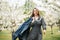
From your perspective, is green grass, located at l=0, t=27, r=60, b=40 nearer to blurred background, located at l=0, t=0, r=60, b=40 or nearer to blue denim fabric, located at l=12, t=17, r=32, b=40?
blurred background, located at l=0, t=0, r=60, b=40

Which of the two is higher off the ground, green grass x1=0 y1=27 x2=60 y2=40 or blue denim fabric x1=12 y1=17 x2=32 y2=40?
blue denim fabric x1=12 y1=17 x2=32 y2=40

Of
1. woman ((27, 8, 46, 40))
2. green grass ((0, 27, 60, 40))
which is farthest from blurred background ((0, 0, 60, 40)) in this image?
woman ((27, 8, 46, 40))

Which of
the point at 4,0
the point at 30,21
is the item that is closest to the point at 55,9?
the point at 30,21

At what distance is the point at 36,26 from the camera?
4848 millimetres

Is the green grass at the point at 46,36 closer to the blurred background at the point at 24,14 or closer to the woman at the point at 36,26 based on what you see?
the blurred background at the point at 24,14

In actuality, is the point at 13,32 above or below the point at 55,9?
below

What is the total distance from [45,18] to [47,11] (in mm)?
131

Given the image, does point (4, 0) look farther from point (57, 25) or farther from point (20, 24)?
point (57, 25)

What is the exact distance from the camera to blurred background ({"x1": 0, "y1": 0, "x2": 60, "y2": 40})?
196 inches

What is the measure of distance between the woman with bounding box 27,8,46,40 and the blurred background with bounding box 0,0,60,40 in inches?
4.6

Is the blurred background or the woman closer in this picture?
the woman

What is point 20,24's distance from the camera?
496cm

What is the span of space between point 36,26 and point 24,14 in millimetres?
310

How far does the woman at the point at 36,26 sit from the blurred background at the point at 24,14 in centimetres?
12
